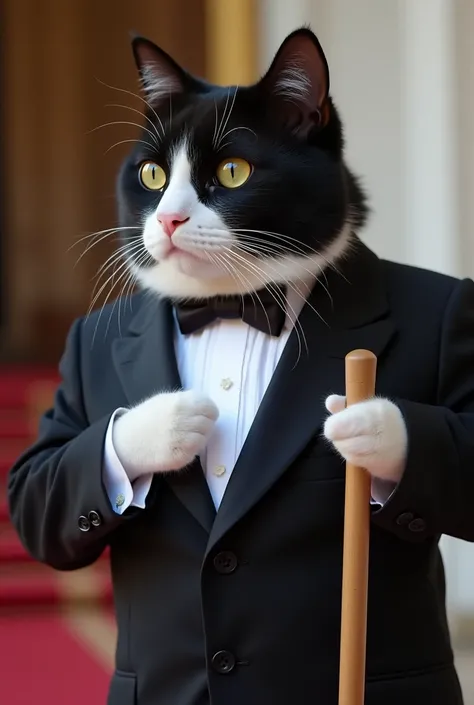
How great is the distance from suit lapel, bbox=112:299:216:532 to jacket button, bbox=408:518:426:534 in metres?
0.18

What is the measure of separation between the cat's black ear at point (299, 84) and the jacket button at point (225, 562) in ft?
1.34

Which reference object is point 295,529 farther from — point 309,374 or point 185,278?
point 185,278

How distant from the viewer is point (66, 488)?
0.87m

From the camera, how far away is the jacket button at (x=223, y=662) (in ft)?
2.64

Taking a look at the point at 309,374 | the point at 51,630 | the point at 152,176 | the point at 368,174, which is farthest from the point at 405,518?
the point at 51,630

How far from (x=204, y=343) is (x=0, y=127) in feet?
10.2

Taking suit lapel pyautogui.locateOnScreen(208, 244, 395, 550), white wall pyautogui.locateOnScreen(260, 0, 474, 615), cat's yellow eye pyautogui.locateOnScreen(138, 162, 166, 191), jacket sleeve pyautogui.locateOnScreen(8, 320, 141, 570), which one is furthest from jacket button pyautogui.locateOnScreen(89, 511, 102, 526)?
white wall pyautogui.locateOnScreen(260, 0, 474, 615)

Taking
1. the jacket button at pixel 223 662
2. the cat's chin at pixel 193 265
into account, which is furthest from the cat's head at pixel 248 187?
the jacket button at pixel 223 662

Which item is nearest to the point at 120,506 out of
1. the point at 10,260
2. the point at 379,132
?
the point at 379,132

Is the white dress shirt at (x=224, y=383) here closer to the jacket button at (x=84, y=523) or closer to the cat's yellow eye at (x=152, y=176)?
the jacket button at (x=84, y=523)

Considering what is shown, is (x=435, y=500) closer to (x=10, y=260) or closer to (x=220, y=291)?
(x=220, y=291)

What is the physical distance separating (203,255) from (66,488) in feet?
0.87

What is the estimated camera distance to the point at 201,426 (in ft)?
2.65

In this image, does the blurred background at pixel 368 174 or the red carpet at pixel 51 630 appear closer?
the red carpet at pixel 51 630
